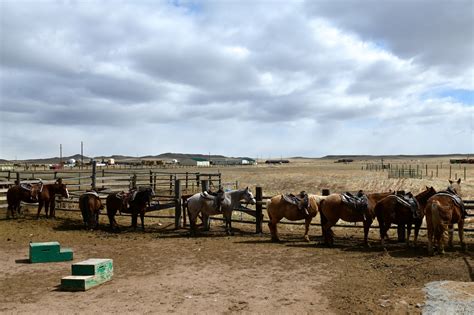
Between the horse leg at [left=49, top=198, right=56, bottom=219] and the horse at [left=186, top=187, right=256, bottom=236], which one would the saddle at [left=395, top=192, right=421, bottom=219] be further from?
the horse leg at [left=49, top=198, right=56, bottom=219]

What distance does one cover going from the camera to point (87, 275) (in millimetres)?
7246

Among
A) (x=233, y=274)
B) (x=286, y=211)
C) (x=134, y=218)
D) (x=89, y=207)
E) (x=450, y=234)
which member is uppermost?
(x=286, y=211)

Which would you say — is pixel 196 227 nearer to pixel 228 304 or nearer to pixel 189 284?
pixel 189 284

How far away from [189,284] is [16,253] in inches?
213

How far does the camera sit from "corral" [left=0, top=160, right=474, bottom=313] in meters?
6.25

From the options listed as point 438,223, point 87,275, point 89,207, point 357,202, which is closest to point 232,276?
point 87,275

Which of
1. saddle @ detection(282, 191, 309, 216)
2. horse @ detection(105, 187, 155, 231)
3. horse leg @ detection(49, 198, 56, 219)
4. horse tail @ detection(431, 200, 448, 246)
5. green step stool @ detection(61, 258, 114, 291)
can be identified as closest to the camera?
green step stool @ detection(61, 258, 114, 291)

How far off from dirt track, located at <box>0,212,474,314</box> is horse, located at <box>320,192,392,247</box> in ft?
1.54

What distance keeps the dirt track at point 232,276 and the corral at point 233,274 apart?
2 centimetres

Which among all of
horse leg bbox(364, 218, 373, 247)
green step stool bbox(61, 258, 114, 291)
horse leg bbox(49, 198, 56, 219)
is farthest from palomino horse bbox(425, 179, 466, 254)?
horse leg bbox(49, 198, 56, 219)

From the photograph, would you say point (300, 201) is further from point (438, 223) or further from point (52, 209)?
point (52, 209)

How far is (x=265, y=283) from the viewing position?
734cm

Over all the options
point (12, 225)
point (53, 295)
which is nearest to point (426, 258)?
point (53, 295)

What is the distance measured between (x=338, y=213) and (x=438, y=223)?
96.8 inches
